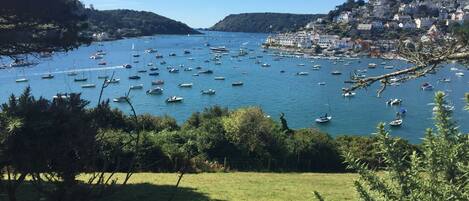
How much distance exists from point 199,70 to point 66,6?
81817mm

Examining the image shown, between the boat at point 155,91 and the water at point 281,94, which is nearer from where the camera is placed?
the water at point 281,94

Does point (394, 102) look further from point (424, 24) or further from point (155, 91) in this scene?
point (155, 91)

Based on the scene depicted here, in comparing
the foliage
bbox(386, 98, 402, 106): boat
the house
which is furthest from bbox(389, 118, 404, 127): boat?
the foliage

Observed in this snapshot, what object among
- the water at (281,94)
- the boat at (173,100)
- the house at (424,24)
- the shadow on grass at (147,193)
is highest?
the house at (424,24)

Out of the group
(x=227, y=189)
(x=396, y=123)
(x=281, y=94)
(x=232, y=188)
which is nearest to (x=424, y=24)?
(x=396, y=123)

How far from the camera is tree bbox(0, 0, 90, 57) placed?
35.1 feet

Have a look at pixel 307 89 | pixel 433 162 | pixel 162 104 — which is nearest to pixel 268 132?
pixel 433 162

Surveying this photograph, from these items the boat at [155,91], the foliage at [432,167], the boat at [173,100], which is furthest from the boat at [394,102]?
the foliage at [432,167]

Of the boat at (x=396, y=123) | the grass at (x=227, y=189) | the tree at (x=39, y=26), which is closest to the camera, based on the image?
the tree at (x=39, y=26)

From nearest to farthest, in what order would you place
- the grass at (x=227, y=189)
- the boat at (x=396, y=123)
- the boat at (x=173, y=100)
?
1. the grass at (x=227, y=189)
2. the boat at (x=396, y=123)
3. the boat at (x=173, y=100)

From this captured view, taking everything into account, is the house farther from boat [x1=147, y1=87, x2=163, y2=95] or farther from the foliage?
boat [x1=147, y1=87, x2=163, y2=95]

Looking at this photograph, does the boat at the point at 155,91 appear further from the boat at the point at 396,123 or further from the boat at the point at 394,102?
the boat at the point at 396,123

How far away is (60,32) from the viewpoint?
1182 cm

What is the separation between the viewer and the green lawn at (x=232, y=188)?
11.6 metres
